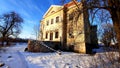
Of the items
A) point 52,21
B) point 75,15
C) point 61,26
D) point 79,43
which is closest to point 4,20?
point 52,21

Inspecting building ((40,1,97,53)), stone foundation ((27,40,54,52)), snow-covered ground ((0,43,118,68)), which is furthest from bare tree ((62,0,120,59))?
stone foundation ((27,40,54,52))

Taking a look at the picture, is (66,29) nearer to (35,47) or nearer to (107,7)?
(35,47)

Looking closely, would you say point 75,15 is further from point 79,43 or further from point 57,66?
point 79,43

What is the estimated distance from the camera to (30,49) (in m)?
18.8

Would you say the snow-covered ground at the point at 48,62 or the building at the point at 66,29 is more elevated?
the building at the point at 66,29

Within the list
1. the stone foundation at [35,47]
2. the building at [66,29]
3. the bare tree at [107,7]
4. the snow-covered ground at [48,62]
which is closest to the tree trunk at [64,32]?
the building at [66,29]

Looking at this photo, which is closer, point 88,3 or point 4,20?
point 88,3

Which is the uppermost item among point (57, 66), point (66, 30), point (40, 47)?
point (66, 30)

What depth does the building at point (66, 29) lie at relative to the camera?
21.3 metres

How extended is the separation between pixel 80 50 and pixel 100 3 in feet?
39.0

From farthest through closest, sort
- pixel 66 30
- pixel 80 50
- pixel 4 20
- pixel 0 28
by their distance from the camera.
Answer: pixel 4 20 → pixel 0 28 → pixel 66 30 → pixel 80 50

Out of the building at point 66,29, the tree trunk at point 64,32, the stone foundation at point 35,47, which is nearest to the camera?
the stone foundation at point 35,47

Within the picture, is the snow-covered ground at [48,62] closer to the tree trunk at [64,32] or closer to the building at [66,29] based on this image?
the building at [66,29]

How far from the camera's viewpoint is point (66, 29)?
2494 cm
